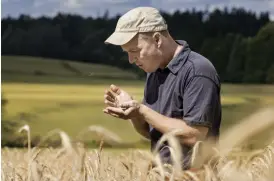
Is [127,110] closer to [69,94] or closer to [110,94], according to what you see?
[110,94]

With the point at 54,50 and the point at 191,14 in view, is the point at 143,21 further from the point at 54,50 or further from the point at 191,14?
the point at 54,50

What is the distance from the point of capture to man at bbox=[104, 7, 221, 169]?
1040 millimetres

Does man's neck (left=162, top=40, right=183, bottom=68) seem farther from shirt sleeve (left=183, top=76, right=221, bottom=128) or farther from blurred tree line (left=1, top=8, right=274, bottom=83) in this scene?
blurred tree line (left=1, top=8, right=274, bottom=83)

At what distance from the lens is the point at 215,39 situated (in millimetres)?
1474

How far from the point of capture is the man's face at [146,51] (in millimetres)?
1107

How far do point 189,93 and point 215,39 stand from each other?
1.53 ft

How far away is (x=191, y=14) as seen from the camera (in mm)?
1461

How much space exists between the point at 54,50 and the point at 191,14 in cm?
41

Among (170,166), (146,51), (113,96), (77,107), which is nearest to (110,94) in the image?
(113,96)

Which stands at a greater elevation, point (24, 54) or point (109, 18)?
point (109, 18)

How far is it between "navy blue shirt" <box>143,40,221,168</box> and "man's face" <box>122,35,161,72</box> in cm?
2

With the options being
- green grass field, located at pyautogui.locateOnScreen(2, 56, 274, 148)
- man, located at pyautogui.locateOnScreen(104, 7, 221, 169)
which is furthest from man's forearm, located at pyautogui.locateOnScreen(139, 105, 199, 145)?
green grass field, located at pyautogui.locateOnScreen(2, 56, 274, 148)

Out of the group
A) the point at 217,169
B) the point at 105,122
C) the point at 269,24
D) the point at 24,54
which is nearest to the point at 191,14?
the point at 269,24

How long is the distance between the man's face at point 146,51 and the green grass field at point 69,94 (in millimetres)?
302
